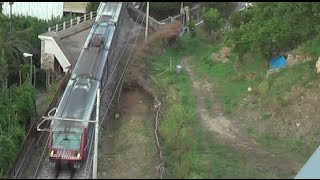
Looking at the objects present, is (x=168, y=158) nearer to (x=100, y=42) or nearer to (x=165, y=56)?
(x=100, y=42)

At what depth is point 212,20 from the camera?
121ft

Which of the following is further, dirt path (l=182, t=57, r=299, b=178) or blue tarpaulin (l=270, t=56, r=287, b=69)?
blue tarpaulin (l=270, t=56, r=287, b=69)

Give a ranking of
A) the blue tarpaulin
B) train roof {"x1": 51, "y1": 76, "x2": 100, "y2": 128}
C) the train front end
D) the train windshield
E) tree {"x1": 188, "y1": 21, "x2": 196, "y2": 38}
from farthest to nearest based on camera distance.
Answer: tree {"x1": 188, "y1": 21, "x2": 196, "y2": 38}, the blue tarpaulin, train roof {"x1": 51, "y1": 76, "x2": 100, "y2": 128}, the train windshield, the train front end

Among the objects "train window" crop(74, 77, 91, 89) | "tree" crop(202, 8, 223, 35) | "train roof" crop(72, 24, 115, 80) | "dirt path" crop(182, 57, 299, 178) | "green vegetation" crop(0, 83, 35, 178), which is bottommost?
"green vegetation" crop(0, 83, 35, 178)

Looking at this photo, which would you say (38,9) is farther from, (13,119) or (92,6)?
(13,119)

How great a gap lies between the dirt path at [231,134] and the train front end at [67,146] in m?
4.96

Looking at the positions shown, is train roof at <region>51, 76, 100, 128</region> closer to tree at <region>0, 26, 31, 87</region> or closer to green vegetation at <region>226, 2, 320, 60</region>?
green vegetation at <region>226, 2, 320, 60</region>

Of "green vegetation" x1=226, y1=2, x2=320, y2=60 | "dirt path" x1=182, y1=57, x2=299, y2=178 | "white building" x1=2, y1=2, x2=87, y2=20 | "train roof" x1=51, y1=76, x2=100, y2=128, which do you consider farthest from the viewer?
"white building" x1=2, y1=2, x2=87, y2=20

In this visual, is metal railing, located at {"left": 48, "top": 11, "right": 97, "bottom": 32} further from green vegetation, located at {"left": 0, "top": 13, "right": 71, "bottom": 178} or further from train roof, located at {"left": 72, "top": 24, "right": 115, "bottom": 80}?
train roof, located at {"left": 72, "top": 24, "right": 115, "bottom": 80}

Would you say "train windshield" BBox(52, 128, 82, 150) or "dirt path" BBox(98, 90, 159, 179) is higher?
"train windshield" BBox(52, 128, 82, 150)

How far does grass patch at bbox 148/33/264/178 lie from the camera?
1265cm

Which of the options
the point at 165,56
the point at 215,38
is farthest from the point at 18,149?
the point at 215,38

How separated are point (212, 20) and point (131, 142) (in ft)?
63.5

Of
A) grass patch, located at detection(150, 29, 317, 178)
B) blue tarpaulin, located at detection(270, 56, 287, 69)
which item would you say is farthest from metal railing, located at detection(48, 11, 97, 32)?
blue tarpaulin, located at detection(270, 56, 287, 69)
